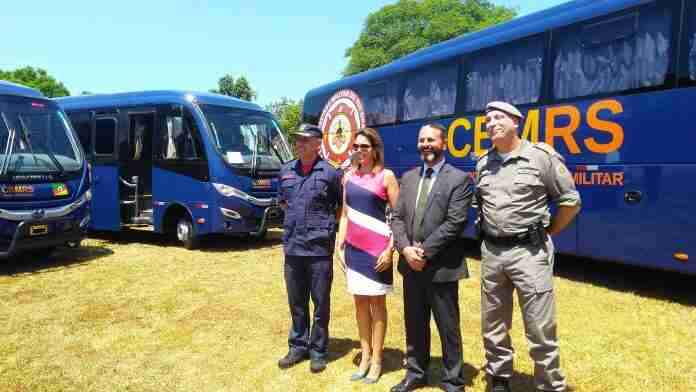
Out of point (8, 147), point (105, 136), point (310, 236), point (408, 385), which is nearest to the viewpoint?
point (408, 385)

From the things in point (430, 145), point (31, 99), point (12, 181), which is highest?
point (31, 99)

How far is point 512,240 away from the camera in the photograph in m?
3.15

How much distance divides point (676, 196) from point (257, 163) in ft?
21.2

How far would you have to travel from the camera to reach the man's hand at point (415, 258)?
3.21 m

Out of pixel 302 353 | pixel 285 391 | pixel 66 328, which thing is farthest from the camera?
pixel 66 328

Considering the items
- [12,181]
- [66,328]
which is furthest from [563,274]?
[12,181]

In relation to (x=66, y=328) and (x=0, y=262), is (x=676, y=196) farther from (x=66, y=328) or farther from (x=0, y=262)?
(x=0, y=262)

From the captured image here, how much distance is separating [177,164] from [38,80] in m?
53.8

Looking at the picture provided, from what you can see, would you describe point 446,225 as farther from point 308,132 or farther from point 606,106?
point 606,106

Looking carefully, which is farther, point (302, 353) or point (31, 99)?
point (31, 99)

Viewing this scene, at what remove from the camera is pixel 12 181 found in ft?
23.0

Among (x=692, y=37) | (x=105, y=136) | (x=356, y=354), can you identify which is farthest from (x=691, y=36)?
(x=105, y=136)

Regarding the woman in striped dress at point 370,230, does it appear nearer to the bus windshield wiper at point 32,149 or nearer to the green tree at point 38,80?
the bus windshield wiper at point 32,149

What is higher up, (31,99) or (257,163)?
(31,99)
